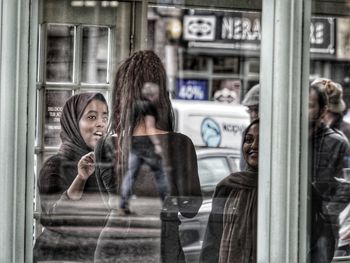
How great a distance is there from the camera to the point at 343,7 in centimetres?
266

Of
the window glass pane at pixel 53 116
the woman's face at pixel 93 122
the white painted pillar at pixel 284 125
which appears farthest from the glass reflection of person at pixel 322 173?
the window glass pane at pixel 53 116

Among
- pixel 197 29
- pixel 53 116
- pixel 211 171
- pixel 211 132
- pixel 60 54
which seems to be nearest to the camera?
pixel 53 116

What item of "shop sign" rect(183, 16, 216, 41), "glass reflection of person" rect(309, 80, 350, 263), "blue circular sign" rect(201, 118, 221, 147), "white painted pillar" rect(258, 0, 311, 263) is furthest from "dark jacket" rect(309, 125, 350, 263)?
"shop sign" rect(183, 16, 216, 41)

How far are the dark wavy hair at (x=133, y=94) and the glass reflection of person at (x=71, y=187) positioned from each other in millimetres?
58

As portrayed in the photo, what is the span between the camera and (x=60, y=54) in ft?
7.53

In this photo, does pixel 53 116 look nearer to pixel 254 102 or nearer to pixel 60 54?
pixel 60 54

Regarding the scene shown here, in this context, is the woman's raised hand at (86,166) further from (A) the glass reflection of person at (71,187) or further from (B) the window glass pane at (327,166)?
(B) the window glass pane at (327,166)

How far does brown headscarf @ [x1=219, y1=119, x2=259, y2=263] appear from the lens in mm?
2221

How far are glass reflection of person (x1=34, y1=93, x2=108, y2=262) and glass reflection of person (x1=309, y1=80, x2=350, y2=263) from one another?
0.62m

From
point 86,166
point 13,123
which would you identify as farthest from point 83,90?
point 13,123

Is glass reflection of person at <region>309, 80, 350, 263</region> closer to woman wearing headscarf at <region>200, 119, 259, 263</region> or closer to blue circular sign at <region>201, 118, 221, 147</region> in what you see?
woman wearing headscarf at <region>200, 119, 259, 263</region>

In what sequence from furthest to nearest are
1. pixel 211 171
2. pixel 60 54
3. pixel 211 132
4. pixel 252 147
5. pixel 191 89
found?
pixel 191 89 → pixel 211 132 → pixel 211 171 → pixel 252 147 → pixel 60 54

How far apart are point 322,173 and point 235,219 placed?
0.33 m

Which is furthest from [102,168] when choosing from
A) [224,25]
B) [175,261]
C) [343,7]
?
[224,25]
